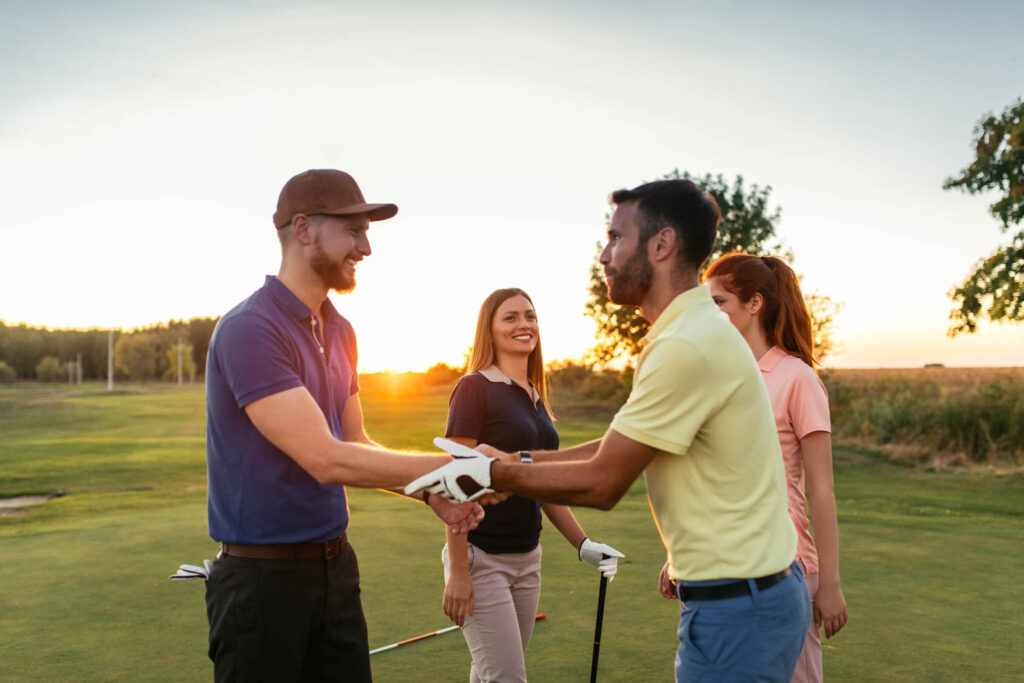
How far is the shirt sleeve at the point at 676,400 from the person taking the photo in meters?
2.12

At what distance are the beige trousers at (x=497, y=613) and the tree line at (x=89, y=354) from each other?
11208 cm

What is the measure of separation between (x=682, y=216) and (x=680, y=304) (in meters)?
0.27

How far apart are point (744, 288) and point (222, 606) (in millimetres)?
2228

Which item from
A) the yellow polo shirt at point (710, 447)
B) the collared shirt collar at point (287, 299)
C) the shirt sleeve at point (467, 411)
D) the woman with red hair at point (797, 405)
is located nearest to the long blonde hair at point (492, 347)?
the shirt sleeve at point (467, 411)

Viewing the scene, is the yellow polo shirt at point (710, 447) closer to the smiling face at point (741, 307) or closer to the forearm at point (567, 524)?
the smiling face at point (741, 307)

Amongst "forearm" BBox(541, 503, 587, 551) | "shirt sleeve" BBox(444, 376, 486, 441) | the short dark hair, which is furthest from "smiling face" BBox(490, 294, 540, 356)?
the short dark hair

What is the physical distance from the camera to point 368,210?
9.66ft

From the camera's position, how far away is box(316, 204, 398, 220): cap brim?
9.50 ft

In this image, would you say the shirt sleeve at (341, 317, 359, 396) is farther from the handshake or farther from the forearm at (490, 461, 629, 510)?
the forearm at (490, 461, 629, 510)

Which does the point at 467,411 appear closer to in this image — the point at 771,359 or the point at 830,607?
the point at 771,359

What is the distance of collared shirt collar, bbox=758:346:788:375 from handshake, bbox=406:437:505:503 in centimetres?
118

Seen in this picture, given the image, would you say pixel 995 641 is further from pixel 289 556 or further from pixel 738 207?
pixel 738 207

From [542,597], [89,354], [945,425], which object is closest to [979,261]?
[945,425]

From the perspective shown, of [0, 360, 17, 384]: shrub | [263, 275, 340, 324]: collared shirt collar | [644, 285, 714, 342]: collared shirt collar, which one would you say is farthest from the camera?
[0, 360, 17, 384]: shrub
